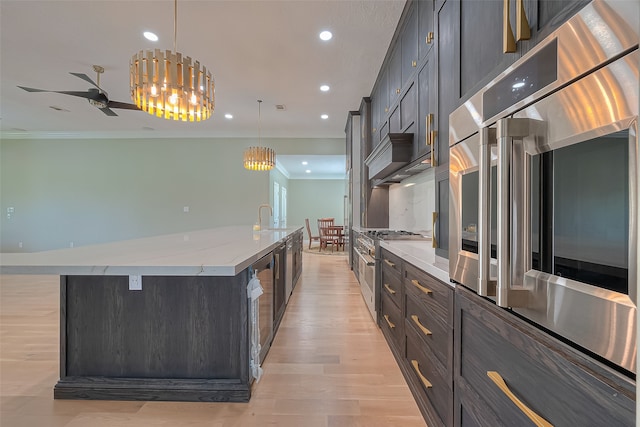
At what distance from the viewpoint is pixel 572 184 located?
0.58 metres

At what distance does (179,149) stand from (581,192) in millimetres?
7319

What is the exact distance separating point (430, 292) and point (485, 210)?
685 millimetres

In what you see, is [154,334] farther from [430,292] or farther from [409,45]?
[409,45]

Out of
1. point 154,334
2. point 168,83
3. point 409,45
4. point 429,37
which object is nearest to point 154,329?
point 154,334

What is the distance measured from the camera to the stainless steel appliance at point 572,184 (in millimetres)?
448

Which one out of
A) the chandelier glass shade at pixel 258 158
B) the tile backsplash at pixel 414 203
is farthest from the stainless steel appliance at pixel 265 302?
the chandelier glass shade at pixel 258 158

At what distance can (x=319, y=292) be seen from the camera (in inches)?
145

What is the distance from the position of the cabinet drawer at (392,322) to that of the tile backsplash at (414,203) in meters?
0.97

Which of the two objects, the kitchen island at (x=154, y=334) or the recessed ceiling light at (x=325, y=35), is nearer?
the kitchen island at (x=154, y=334)

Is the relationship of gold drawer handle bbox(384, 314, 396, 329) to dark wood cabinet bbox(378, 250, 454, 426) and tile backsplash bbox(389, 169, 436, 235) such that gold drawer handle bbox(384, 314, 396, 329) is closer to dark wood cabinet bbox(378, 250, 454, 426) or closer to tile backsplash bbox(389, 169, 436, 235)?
dark wood cabinet bbox(378, 250, 454, 426)

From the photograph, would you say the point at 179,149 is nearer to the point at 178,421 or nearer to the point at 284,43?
the point at 284,43

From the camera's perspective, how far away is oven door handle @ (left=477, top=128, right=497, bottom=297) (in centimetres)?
71

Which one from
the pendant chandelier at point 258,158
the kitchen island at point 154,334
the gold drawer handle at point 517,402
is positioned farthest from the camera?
the pendant chandelier at point 258,158

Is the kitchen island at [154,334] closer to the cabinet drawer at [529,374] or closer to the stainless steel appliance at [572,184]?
the cabinet drawer at [529,374]
